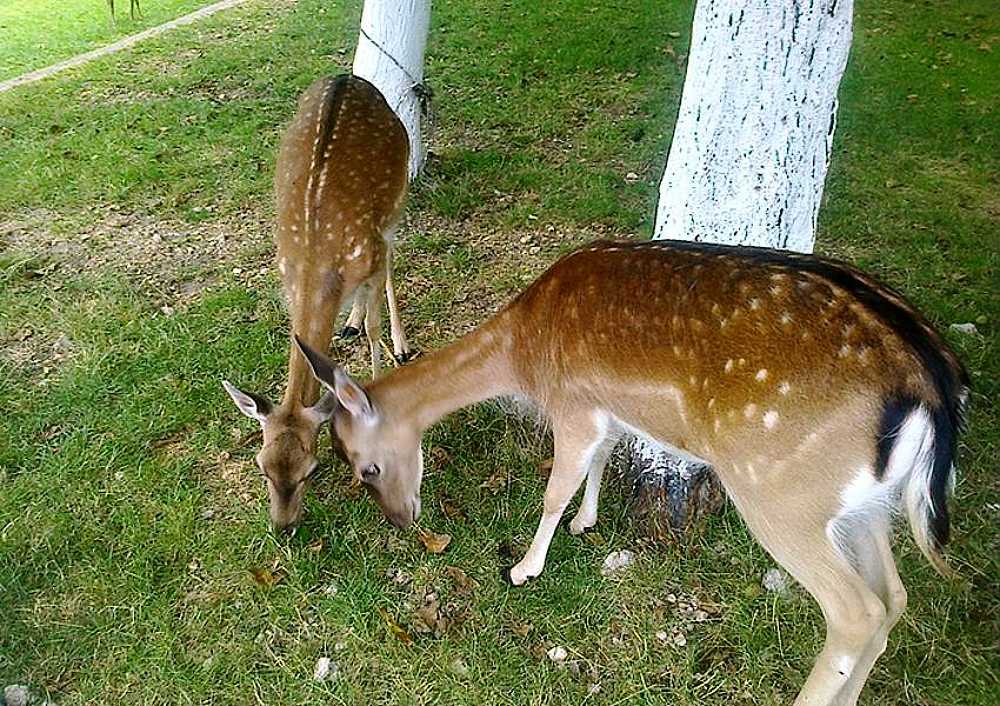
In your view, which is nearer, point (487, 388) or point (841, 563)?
point (841, 563)

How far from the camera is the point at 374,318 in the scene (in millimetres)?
3660

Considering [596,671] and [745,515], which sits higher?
[745,515]

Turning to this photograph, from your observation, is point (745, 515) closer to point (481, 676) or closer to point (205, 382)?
point (481, 676)

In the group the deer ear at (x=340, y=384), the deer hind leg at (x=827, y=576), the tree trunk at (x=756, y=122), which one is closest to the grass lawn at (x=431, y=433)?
the deer hind leg at (x=827, y=576)

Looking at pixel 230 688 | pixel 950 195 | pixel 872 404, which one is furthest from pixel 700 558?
pixel 950 195

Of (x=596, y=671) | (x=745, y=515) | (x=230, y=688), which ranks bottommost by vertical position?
Answer: (x=230, y=688)

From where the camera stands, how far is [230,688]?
2576 mm

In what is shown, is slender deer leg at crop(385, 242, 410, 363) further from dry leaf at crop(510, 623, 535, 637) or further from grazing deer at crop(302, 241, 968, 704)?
dry leaf at crop(510, 623, 535, 637)

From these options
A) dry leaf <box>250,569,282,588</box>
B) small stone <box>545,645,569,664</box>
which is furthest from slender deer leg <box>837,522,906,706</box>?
dry leaf <box>250,569,282,588</box>

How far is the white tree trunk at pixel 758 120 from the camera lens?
2451mm

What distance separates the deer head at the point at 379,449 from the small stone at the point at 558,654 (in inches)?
24.8

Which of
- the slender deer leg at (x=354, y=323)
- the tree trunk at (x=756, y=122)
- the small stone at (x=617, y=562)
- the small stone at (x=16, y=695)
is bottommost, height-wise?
the small stone at (x=16, y=695)

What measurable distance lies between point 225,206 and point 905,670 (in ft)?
13.0

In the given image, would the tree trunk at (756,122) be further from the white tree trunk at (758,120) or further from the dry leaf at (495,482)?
the dry leaf at (495,482)
